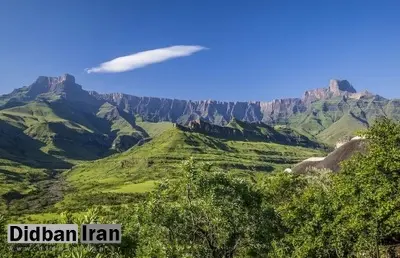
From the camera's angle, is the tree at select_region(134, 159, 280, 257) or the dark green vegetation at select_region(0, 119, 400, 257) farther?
the dark green vegetation at select_region(0, 119, 400, 257)

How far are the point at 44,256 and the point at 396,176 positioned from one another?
42463mm

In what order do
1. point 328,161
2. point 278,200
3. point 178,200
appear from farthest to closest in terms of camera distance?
point 328,161, point 278,200, point 178,200

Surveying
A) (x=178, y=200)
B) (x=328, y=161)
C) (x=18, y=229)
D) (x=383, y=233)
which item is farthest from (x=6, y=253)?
(x=328, y=161)

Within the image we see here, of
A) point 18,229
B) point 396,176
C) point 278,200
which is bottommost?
point 278,200

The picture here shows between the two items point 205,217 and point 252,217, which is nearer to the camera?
point 205,217

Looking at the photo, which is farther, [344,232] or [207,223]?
[344,232]

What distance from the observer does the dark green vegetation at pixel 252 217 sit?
135 ft

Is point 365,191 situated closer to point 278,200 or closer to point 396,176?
point 396,176

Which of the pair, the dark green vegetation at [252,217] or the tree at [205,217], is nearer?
the tree at [205,217]

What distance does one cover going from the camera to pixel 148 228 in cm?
4097

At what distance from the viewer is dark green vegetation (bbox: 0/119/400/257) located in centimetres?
4122

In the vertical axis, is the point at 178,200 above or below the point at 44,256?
above

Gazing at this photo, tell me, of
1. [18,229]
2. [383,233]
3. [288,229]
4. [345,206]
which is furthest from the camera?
[288,229]

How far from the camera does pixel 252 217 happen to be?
4325 cm
